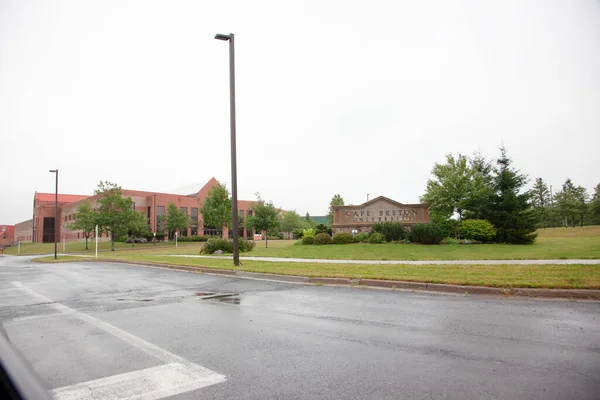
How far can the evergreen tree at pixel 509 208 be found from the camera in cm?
2805

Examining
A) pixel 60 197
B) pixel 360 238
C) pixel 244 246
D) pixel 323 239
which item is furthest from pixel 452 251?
pixel 60 197

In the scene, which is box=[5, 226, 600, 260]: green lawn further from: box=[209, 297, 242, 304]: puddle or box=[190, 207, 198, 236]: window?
box=[190, 207, 198, 236]: window

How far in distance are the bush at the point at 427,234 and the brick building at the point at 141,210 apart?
154ft

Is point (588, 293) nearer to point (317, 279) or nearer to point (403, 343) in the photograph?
point (403, 343)

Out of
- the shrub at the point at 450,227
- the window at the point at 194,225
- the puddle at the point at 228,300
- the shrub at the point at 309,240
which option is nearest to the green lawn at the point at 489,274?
the puddle at the point at 228,300

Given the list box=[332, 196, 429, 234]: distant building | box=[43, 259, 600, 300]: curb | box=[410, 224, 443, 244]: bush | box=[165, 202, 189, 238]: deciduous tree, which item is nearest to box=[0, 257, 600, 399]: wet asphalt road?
box=[43, 259, 600, 300]: curb

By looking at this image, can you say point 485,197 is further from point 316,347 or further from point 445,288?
point 316,347

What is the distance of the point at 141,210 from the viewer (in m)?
73.8

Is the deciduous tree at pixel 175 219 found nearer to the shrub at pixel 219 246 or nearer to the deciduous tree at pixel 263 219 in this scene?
the deciduous tree at pixel 263 219

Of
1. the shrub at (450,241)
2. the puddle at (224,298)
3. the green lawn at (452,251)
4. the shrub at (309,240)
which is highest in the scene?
the shrub at (309,240)

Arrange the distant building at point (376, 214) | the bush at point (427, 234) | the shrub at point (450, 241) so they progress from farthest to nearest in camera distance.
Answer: the distant building at point (376, 214) → the shrub at point (450, 241) → the bush at point (427, 234)

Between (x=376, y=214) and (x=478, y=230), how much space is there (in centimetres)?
838

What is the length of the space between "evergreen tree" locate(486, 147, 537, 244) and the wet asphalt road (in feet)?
75.4

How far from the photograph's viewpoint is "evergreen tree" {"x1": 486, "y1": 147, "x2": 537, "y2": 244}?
1104 inches
